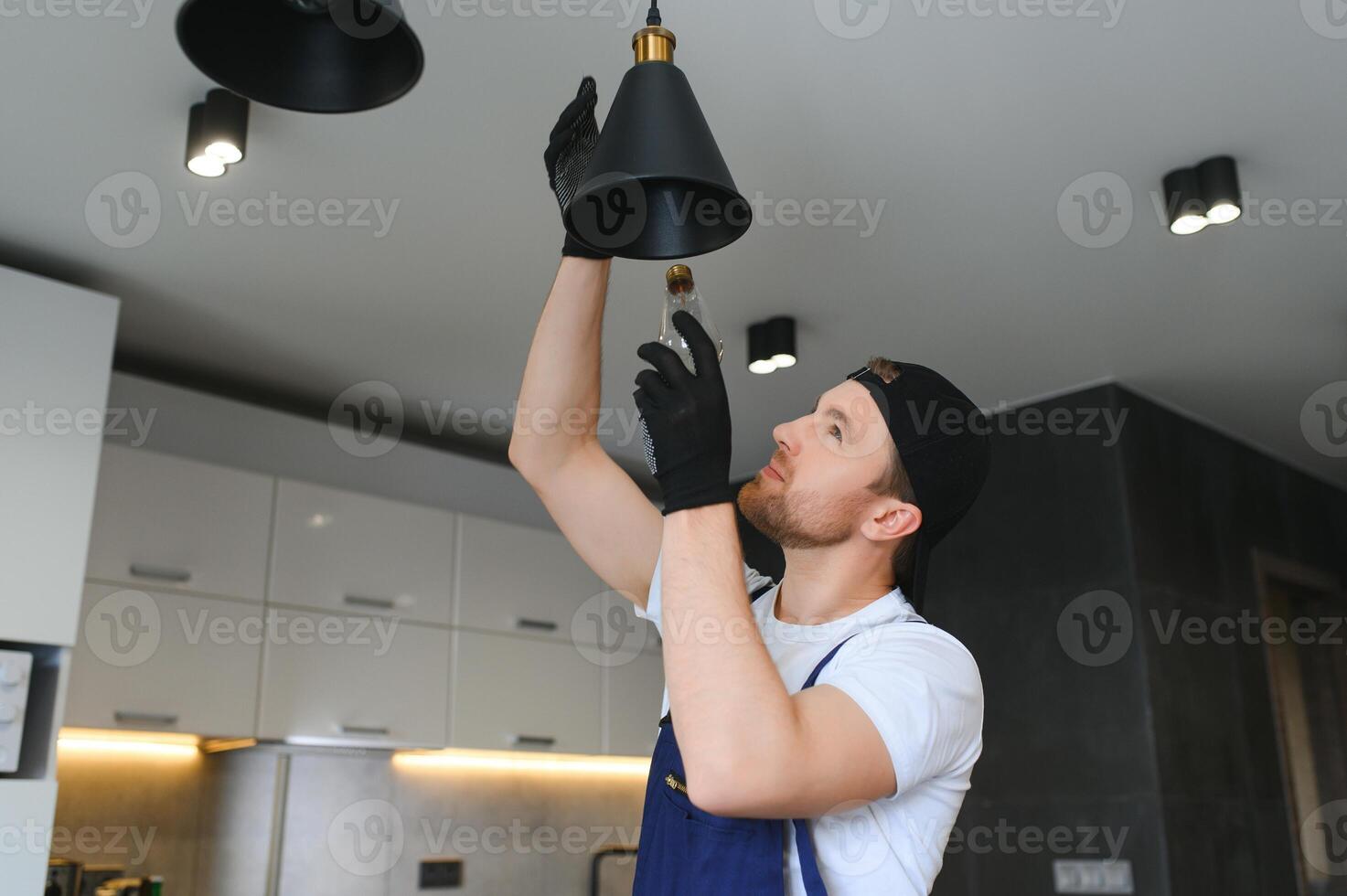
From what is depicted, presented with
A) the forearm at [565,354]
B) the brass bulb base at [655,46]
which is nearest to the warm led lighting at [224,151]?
the forearm at [565,354]

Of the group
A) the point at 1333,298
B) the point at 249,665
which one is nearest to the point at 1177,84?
the point at 1333,298

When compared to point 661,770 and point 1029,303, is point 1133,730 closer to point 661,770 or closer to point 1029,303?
point 1029,303

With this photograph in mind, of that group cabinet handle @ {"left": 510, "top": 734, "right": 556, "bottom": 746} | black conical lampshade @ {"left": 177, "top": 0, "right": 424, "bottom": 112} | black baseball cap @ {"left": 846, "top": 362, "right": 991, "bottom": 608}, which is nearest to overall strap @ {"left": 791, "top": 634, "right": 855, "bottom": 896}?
black baseball cap @ {"left": 846, "top": 362, "right": 991, "bottom": 608}

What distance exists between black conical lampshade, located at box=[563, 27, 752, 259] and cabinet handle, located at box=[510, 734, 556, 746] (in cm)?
296

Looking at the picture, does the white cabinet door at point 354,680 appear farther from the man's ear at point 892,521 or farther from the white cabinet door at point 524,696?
the man's ear at point 892,521

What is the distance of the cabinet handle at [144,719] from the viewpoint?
305 cm

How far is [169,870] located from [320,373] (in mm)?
1448

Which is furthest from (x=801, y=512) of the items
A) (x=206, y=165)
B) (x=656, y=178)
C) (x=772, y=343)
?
(x=772, y=343)

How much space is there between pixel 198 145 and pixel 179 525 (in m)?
1.39

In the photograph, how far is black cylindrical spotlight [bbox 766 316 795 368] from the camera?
3.12 meters

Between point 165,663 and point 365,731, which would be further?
point 365,731

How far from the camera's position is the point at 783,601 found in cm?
134

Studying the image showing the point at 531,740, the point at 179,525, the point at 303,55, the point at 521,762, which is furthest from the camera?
the point at 521,762

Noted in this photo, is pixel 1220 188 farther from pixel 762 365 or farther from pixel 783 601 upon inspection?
pixel 783 601
